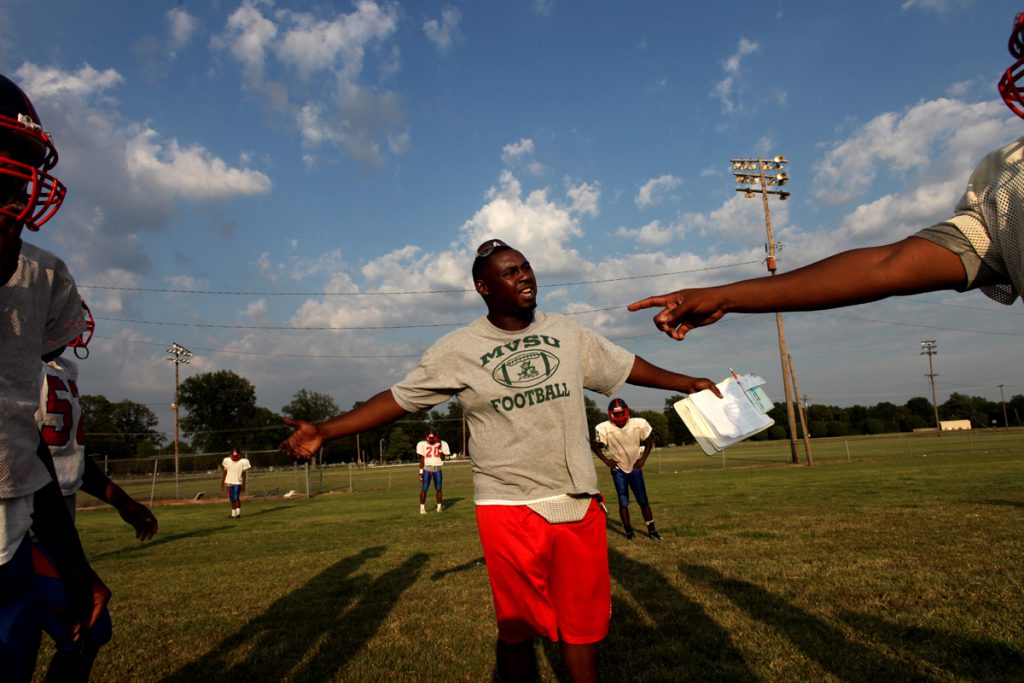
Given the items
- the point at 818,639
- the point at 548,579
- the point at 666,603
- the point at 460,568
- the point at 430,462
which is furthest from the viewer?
the point at 430,462

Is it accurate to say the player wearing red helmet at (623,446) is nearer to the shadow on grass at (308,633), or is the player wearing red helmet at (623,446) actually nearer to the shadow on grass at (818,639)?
the shadow on grass at (308,633)

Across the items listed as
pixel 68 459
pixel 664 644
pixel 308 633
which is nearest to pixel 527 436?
pixel 664 644

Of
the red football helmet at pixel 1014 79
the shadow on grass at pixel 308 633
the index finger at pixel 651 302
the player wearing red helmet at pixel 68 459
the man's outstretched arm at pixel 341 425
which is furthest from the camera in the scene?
the shadow on grass at pixel 308 633

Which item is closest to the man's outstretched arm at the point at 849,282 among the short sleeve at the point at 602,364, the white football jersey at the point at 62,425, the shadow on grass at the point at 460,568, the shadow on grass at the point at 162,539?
the short sleeve at the point at 602,364

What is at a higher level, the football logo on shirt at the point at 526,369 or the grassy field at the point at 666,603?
the football logo on shirt at the point at 526,369

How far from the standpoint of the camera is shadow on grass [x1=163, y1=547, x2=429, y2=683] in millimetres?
4664

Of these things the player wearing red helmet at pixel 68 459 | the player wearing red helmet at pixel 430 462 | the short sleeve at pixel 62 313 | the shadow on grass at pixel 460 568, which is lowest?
the shadow on grass at pixel 460 568

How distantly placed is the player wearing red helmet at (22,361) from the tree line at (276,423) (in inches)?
3258

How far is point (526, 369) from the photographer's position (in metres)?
3.42

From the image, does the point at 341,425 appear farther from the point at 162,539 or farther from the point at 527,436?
the point at 162,539

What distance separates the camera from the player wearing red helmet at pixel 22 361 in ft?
5.77

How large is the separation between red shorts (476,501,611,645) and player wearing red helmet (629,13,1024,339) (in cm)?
161

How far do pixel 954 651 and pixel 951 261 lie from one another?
3.62 m

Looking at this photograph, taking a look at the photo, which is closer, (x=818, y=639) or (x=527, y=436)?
(x=527, y=436)
